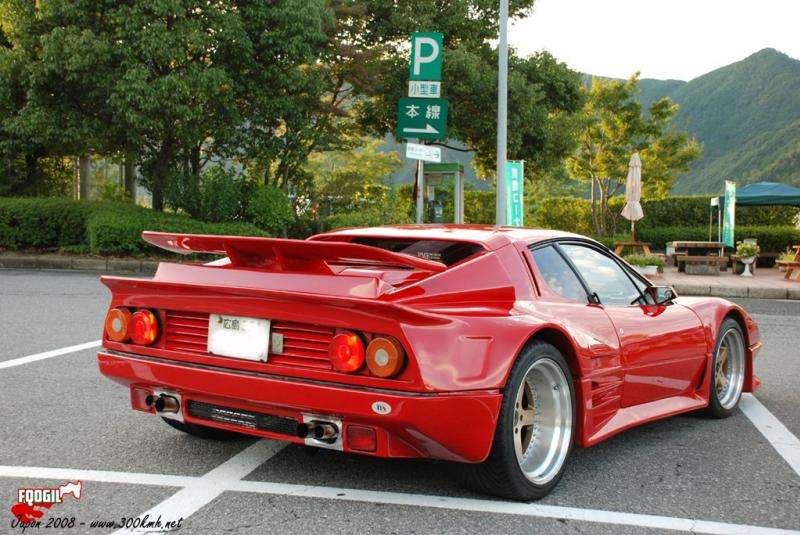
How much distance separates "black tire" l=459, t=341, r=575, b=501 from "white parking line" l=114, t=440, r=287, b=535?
1002 millimetres

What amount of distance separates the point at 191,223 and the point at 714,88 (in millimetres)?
185250

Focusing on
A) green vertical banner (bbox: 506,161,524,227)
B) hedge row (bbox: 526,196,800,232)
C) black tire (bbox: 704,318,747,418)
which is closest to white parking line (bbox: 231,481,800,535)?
black tire (bbox: 704,318,747,418)

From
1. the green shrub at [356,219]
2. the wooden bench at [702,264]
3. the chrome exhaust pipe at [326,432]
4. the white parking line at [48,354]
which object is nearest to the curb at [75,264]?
the green shrub at [356,219]

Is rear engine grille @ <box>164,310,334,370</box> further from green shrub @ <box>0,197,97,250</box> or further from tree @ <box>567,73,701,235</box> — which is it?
tree @ <box>567,73,701,235</box>

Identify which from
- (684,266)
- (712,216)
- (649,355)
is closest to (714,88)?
(712,216)

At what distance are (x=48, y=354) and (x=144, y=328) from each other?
340cm

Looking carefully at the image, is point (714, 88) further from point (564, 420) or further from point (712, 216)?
point (564, 420)

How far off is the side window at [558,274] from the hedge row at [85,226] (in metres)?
12.8

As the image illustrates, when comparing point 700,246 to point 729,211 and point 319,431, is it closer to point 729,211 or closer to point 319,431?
point 729,211

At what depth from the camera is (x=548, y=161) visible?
25812mm

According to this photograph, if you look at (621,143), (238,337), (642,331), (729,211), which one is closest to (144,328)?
(238,337)

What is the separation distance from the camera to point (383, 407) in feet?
9.52

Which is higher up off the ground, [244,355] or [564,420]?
[244,355]

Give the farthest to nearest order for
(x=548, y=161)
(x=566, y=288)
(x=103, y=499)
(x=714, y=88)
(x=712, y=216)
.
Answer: (x=714, y=88)
(x=712, y=216)
(x=548, y=161)
(x=566, y=288)
(x=103, y=499)
